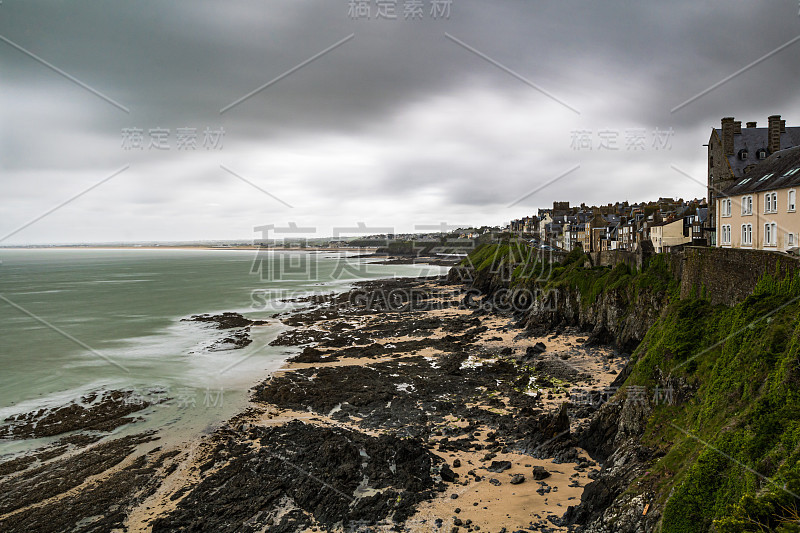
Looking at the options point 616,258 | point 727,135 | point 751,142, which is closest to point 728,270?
point 616,258

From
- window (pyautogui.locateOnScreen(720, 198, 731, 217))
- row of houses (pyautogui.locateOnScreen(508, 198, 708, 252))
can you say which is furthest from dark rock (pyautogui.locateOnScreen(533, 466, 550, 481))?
row of houses (pyautogui.locateOnScreen(508, 198, 708, 252))

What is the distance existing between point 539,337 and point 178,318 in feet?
138

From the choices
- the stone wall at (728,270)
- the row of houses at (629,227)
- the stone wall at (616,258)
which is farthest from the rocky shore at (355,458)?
the row of houses at (629,227)

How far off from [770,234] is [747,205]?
9.70ft

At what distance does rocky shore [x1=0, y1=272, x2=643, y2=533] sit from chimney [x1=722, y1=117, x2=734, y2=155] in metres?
18.0

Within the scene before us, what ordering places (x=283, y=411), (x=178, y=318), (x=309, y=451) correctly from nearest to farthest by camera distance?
(x=309, y=451), (x=283, y=411), (x=178, y=318)

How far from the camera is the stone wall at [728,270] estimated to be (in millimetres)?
13625

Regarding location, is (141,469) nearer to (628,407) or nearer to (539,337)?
(628,407)

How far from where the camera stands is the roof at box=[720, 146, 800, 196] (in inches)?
794

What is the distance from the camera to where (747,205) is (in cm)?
Answer: 2367

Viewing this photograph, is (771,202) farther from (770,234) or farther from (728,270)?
(728,270)

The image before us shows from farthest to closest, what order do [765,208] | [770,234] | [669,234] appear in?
[669,234]
[765,208]
[770,234]

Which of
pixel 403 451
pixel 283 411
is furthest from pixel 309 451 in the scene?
pixel 283 411

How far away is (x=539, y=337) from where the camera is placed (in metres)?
35.3
